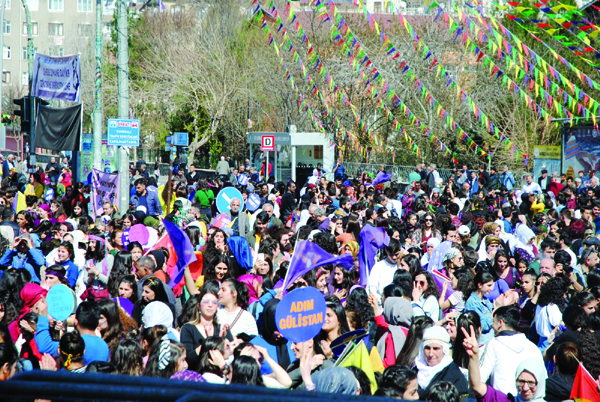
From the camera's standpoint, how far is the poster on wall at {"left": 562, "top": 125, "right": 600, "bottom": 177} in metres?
21.2

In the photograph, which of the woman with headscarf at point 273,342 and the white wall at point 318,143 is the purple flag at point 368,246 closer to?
the woman with headscarf at point 273,342

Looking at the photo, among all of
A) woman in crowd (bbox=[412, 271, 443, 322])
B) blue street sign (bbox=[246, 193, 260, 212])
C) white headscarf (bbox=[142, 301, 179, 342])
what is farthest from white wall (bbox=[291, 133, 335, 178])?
white headscarf (bbox=[142, 301, 179, 342])

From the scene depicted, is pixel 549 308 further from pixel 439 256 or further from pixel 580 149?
pixel 580 149

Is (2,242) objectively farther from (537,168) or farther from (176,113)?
Result: (176,113)

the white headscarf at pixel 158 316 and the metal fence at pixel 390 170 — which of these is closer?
the white headscarf at pixel 158 316

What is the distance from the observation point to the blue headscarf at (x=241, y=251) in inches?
329

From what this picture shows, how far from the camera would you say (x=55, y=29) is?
263ft

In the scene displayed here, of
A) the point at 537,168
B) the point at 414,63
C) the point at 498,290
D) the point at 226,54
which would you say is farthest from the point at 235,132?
the point at 498,290

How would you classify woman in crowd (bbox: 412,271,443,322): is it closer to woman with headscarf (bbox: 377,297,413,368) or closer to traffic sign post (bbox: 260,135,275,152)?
woman with headscarf (bbox: 377,297,413,368)

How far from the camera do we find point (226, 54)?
39.3 m

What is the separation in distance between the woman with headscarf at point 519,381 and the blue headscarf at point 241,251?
382 centimetres

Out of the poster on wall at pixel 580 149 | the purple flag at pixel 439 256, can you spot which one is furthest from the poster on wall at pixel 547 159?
the purple flag at pixel 439 256

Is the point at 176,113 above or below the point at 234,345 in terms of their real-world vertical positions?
above

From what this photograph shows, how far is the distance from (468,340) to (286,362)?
1350mm
